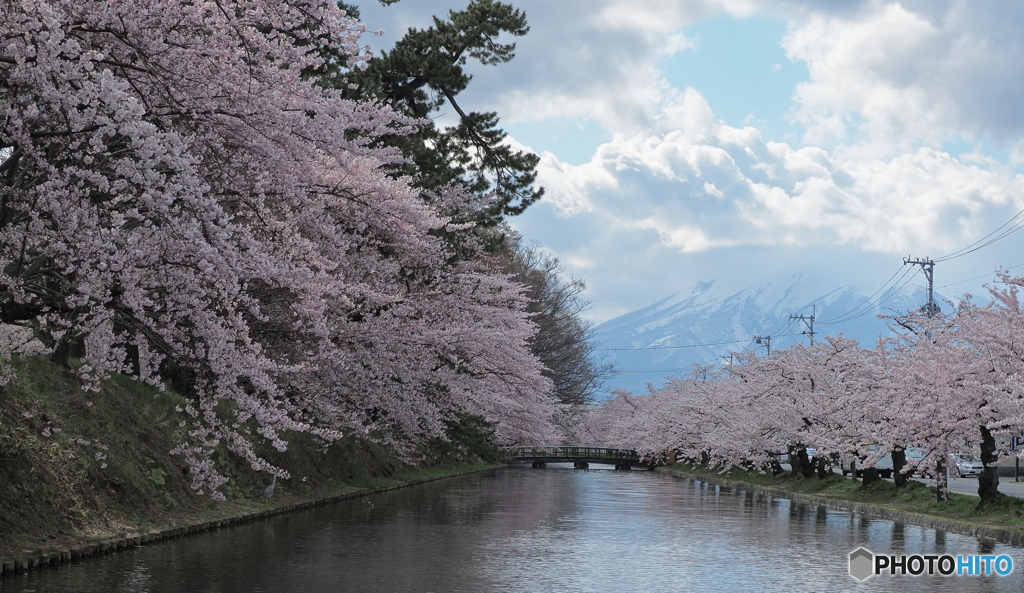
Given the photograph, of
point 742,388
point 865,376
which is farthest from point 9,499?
point 742,388

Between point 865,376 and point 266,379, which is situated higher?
point 865,376

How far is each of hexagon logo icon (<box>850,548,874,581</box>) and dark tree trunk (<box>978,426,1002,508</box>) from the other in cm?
957

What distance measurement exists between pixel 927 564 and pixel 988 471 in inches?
451

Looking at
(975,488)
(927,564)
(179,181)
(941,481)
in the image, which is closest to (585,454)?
(975,488)

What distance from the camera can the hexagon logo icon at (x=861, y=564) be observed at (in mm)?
16222

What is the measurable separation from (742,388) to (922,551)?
41847 mm

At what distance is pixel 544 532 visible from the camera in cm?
2312

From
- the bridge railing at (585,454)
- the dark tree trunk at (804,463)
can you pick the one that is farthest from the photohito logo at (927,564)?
the bridge railing at (585,454)

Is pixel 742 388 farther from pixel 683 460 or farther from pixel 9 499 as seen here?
pixel 9 499

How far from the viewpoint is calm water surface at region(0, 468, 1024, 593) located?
13.8 metres

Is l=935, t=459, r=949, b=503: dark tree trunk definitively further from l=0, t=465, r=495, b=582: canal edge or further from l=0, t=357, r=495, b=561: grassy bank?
l=0, t=357, r=495, b=561: grassy bank

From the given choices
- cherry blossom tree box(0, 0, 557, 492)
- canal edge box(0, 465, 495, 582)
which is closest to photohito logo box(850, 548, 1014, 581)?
cherry blossom tree box(0, 0, 557, 492)

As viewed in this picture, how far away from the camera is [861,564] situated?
1766cm

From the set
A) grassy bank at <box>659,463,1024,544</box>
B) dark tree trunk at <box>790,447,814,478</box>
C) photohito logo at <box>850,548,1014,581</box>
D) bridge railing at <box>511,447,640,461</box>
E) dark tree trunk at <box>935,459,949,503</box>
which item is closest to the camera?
photohito logo at <box>850,548,1014,581</box>
